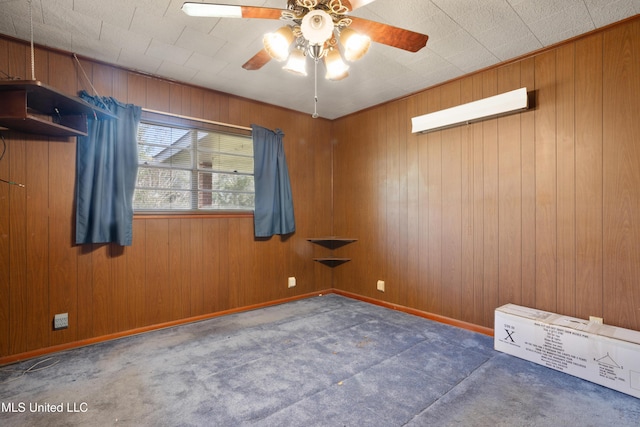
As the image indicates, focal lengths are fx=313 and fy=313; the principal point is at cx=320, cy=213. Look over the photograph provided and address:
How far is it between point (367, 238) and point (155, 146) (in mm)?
2644

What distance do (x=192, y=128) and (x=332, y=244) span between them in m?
2.35

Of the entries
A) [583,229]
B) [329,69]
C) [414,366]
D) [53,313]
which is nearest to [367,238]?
[414,366]

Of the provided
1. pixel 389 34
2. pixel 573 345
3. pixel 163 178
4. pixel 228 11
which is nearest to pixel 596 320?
pixel 573 345

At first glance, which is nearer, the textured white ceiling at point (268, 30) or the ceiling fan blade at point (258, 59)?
the ceiling fan blade at point (258, 59)

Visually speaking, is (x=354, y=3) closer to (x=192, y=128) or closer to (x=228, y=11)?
(x=228, y=11)

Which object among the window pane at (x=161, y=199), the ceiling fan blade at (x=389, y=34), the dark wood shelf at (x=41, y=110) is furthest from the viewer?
the window pane at (x=161, y=199)

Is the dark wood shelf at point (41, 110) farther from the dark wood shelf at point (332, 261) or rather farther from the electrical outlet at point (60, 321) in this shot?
the dark wood shelf at point (332, 261)

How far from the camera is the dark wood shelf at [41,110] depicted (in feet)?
6.66

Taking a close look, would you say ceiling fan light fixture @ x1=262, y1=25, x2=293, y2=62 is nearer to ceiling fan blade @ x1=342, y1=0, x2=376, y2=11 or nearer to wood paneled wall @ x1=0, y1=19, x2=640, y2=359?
ceiling fan blade @ x1=342, y1=0, x2=376, y2=11

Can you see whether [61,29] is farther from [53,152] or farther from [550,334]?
[550,334]

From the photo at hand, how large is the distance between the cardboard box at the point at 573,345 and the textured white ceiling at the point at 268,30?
215 centimetres

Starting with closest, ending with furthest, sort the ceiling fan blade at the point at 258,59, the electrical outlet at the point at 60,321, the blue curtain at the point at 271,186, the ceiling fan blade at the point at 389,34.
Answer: the ceiling fan blade at the point at 389,34, the ceiling fan blade at the point at 258,59, the electrical outlet at the point at 60,321, the blue curtain at the point at 271,186

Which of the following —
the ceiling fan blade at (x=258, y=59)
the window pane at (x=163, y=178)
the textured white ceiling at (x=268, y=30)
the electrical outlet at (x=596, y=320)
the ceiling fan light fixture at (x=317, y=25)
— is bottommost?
the electrical outlet at (x=596, y=320)

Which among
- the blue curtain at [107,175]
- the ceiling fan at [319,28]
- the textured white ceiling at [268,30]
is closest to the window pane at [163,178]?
the blue curtain at [107,175]
